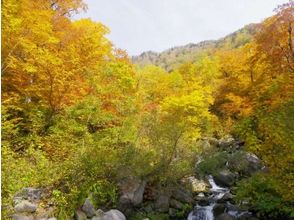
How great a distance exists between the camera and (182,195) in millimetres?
18719

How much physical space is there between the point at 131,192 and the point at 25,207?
489 centimetres

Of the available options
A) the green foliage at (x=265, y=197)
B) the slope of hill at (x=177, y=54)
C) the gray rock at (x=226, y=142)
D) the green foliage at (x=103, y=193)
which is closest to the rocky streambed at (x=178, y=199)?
the green foliage at (x=103, y=193)

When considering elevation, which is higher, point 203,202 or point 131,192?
point 131,192

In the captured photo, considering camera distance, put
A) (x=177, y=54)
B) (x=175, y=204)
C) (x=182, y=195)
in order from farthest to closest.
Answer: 1. (x=177, y=54)
2. (x=182, y=195)
3. (x=175, y=204)

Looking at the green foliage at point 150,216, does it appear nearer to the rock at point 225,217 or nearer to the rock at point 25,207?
the rock at point 225,217

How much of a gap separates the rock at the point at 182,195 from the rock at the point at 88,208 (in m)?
5.18

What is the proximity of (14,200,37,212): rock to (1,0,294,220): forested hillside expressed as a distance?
4 cm

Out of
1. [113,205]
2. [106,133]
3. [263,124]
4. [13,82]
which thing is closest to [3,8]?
[13,82]

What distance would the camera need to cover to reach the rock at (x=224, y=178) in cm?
2266

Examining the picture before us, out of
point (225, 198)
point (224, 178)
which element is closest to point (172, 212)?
point (225, 198)

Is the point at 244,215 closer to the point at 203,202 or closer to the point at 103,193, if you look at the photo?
the point at 203,202

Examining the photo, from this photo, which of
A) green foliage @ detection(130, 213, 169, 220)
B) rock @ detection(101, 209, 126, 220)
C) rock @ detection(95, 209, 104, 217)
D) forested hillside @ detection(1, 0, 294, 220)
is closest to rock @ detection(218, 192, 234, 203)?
forested hillside @ detection(1, 0, 294, 220)

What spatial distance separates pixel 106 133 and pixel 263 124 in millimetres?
8770

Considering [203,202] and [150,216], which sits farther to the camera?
[203,202]
